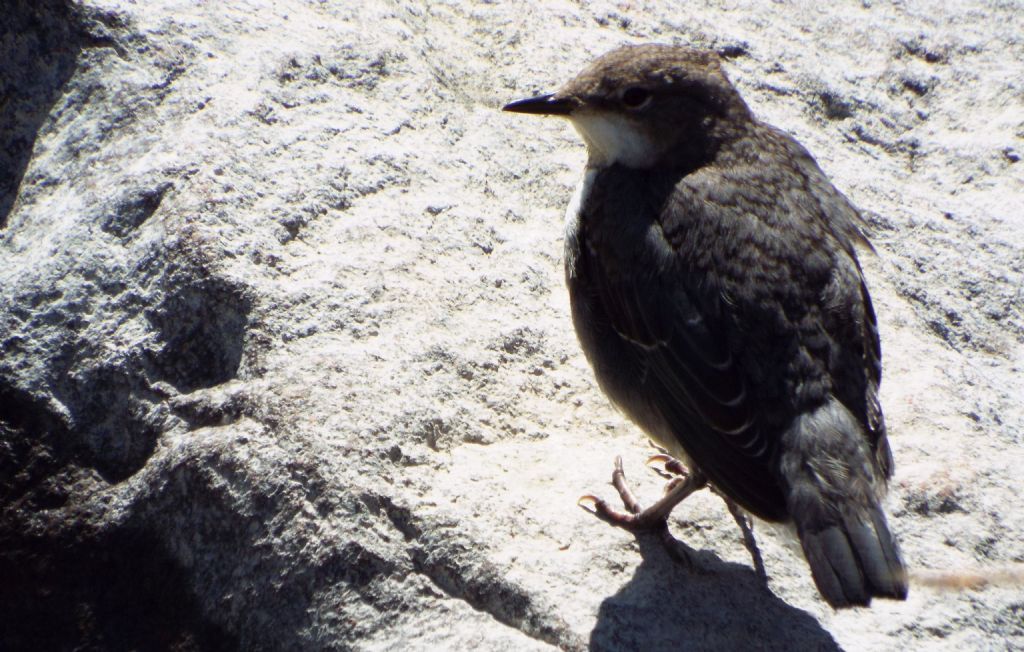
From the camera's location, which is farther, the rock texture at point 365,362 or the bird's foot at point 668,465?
the bird's foot at point 668,465

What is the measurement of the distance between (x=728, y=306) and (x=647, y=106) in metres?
1.08

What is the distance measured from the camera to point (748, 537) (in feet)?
12.3

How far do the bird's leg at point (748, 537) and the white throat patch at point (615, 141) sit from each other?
140cm

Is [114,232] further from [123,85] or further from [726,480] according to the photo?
[726,480]

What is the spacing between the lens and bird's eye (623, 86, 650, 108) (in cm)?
424

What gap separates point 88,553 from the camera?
3.64 m

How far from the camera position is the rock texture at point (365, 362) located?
3375 mm

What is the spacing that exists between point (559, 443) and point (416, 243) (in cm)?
104

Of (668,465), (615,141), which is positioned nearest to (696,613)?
(668,465)

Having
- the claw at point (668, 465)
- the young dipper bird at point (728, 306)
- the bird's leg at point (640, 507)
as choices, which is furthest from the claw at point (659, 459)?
the bird's leg at point (640, 507)

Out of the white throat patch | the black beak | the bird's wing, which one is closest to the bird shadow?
the bird's wing

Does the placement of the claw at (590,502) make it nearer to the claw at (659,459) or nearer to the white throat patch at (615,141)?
the claw at (659,459)

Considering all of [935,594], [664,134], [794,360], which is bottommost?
[935,594]

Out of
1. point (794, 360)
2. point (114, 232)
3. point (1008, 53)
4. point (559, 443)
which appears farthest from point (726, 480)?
point (1008, 53)
